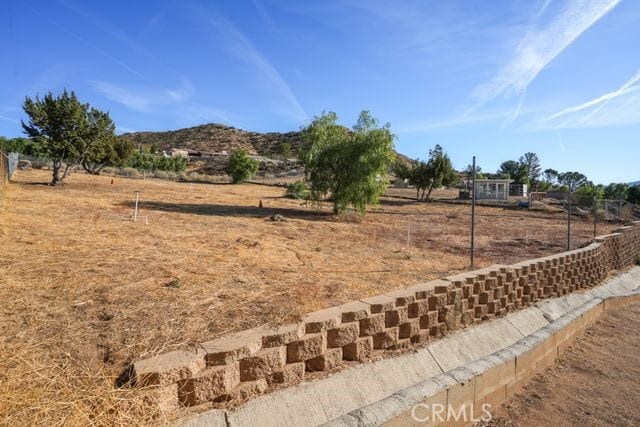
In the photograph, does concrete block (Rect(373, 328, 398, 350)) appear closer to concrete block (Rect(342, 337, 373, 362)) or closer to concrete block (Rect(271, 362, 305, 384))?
concrete block (Rect(342, 337, 373, 362))

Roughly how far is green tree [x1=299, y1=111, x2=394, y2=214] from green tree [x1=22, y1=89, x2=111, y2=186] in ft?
40.1

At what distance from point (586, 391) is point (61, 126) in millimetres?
24360

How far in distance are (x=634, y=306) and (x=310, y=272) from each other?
9786 mm

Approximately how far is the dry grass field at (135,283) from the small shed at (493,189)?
97.3 feet

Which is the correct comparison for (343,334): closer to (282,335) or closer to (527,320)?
(282,335)

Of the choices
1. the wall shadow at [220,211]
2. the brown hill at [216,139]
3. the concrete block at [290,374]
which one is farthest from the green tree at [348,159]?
the brown hill at [216,139]

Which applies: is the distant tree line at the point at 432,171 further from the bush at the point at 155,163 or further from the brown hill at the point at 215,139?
the brown hill at the point at 215,139

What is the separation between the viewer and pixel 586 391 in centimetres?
585

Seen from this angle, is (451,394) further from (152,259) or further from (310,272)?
(152,259)

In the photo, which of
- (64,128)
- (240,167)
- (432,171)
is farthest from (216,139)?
(64,128)

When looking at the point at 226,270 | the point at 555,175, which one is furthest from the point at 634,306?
the point at 555,175

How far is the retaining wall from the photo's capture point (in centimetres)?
340

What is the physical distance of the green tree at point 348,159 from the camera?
1930 cm

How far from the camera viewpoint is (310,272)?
7.82 metres
